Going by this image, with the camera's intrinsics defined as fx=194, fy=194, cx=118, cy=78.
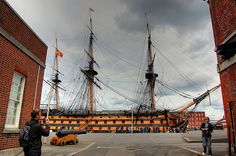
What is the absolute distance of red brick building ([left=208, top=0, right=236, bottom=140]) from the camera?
8242 mm

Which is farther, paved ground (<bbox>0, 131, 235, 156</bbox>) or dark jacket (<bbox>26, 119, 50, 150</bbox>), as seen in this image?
paved ground (<bbox>0, 131, 235, 156</bbox>)

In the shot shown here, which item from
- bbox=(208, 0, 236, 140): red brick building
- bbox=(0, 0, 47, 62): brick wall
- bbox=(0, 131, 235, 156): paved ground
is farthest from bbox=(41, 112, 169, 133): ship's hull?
bbox=(208, 0, 236, 140): red brick building

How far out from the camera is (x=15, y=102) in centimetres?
920

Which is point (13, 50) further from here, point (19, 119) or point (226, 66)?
point (226, 66)

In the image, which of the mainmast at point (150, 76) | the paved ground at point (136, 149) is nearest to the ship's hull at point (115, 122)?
the mainmast at point (150, 76)

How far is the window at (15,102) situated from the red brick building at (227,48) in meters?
9.25

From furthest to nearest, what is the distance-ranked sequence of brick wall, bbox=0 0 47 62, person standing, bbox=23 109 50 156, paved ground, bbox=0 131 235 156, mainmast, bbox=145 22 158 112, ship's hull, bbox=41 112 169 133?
mainmast, bbox=145 22 158 112
ship's hull, bbox=41 112 169 133
paved ground, bbox=0 131 235 156
brick wall, bbox=0 0 47 62
person standing, bbox=23 109 50 156

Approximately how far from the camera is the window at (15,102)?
8.73 metres

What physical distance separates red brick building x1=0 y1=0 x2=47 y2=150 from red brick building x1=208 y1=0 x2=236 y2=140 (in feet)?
29.4

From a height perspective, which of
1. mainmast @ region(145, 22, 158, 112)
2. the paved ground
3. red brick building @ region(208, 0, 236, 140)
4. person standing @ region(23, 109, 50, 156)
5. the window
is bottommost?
the paved ground

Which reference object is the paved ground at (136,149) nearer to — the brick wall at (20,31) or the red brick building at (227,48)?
the red brick building at (227,48)

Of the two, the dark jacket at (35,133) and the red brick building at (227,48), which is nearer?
the dark jacket at (35,133)

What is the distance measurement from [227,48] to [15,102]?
9792mm

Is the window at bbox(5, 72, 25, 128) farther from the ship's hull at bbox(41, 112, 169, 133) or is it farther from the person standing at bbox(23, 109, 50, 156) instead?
the ship's hull at bbox(41, 112, 169, 133)
